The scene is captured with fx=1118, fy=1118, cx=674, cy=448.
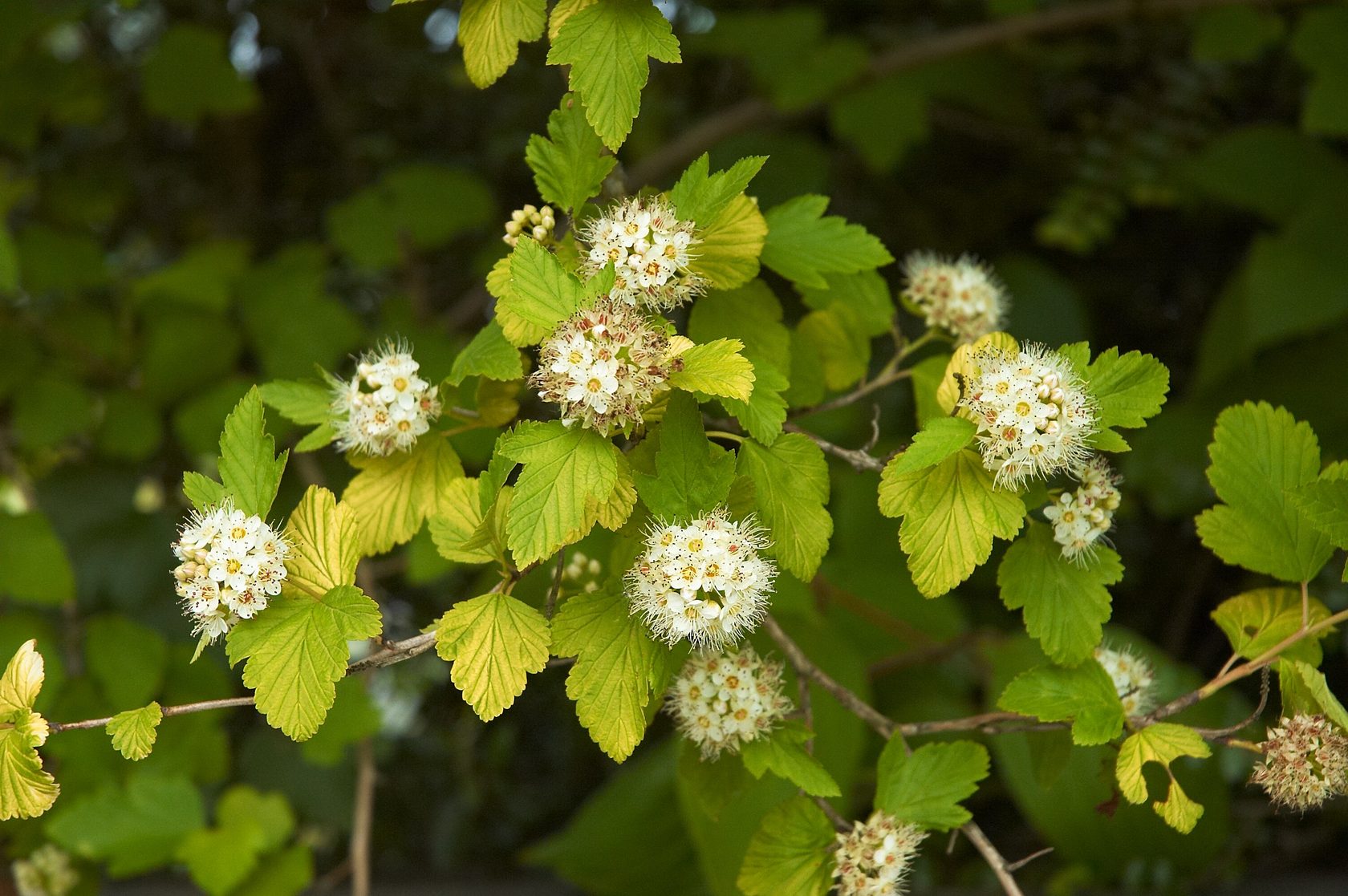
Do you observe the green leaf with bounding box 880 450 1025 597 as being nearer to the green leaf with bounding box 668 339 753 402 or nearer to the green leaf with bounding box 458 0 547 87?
the green leaf with bounding box 668 339 753 402

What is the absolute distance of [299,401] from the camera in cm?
78

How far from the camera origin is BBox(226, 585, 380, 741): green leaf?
64 centimetres

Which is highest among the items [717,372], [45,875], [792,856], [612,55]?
[612,55]

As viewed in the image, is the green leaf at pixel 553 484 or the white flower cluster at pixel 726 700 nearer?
the green leaf at pixel 553 484

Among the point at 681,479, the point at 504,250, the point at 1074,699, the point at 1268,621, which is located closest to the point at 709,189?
the point at 681,479

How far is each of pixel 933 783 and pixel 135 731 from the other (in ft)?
1.64

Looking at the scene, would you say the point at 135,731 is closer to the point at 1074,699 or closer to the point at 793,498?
the point at 793,498

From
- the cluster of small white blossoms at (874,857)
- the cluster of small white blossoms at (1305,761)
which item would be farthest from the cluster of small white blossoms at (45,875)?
the cluster of small white blossoms at (1305,761)

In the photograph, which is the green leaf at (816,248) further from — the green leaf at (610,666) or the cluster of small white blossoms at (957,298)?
the green leaf at (610,666)

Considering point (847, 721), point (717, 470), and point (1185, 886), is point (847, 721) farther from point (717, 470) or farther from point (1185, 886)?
point (717, 470)

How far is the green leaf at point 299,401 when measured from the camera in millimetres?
777

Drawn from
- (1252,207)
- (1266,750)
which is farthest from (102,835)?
(1252,207)

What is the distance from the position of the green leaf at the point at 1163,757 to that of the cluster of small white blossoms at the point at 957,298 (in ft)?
1.05

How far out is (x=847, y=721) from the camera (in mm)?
1238
